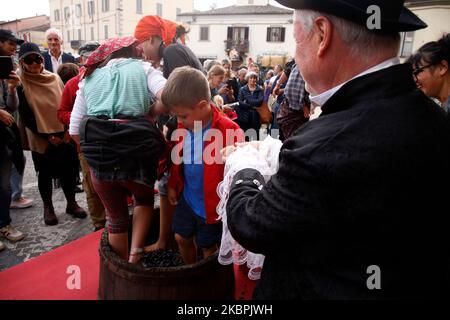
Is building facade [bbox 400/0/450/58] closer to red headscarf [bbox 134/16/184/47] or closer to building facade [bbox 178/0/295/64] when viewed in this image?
red headscarf [bbox 134/16/184/47]

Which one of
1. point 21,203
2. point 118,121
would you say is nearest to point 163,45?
point 118,121

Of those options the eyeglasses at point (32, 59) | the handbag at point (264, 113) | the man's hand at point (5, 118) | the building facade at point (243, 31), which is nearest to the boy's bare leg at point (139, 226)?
the man's hand at point (5, 118)

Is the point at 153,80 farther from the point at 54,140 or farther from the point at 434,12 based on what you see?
the point at 434,12

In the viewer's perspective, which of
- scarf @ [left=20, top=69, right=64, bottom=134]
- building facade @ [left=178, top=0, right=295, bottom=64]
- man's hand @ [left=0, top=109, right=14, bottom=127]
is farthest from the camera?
building facade @ [left=178, top=0, right=295, bottom=64]

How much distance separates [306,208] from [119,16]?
38.0 metres

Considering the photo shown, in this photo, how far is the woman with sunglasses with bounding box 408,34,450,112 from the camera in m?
2.25

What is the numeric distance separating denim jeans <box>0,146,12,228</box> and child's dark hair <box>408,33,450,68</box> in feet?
12.2

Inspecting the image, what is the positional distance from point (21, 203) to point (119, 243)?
9.30ft

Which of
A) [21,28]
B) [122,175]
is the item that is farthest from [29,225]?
[21,28]

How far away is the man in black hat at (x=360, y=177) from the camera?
2.59 feet

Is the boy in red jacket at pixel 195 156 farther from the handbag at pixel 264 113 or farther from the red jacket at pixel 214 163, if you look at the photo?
the handbag at pixel 264 113

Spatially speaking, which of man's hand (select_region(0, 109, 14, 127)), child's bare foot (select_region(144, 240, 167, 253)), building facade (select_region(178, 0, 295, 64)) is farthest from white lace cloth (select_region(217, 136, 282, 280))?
building facade (select_region(178, 0, 295, 64))

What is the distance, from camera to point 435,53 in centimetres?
226

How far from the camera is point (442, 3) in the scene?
12.2 meters
